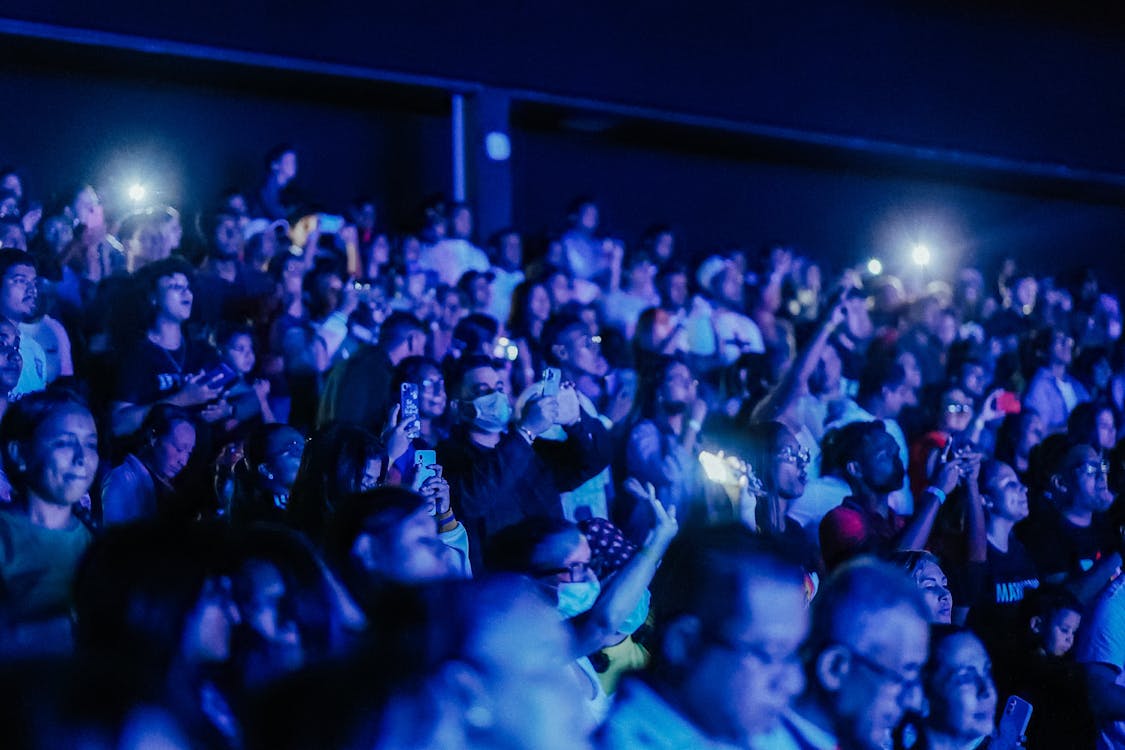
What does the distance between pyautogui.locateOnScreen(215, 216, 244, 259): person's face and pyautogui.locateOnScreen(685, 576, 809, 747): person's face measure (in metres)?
5.35

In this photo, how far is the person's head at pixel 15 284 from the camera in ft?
18.7

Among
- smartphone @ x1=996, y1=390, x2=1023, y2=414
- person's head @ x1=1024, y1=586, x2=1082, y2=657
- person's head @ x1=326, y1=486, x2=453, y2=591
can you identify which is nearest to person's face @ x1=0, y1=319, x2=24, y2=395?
person's head @ x1=326, y1=486, x2=453, y2=591

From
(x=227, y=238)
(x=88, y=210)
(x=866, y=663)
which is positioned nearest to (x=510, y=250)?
(x=227, y=238)

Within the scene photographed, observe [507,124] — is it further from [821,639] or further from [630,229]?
[821,639]

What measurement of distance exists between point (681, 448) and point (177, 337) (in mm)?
2201

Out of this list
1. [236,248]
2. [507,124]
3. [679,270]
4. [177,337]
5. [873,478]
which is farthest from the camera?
[507,124]

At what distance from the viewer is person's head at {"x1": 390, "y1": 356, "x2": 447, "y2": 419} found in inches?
220

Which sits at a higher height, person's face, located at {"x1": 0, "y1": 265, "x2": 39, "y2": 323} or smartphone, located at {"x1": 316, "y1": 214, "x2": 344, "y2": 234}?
smartphone, located at {"x1": 316, "y1": 214, "x2": 344, "y2": 234}

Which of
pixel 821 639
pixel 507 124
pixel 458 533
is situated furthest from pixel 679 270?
pixel 821 639

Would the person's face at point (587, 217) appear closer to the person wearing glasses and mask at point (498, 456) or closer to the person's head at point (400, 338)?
the person's head at point (400, 338)

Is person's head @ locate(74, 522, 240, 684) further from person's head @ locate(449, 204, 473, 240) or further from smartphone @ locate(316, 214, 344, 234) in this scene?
person's head @ locate(449, 204, 473, 240)

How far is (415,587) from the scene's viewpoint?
255 cm

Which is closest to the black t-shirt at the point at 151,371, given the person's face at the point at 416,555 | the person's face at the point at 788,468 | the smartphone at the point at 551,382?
the smartphone at the point at 551,382

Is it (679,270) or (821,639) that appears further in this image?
(679,270)
